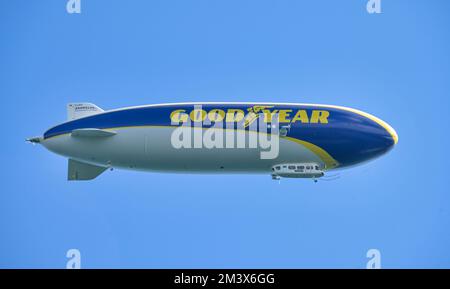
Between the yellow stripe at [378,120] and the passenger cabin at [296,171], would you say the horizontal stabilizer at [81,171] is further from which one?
the yellow stripe at [378,120]

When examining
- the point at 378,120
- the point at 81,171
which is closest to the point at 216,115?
the point at 81,171

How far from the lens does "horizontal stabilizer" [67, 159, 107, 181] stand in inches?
1216

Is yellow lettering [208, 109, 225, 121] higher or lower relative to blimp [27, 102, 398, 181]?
higher

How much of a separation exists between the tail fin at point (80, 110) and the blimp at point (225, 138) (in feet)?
1.82

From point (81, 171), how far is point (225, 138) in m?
6.11

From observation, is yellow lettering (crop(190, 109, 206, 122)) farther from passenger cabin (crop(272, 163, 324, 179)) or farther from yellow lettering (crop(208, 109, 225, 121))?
passenger cabin (crop(272, 163, 324, 179))

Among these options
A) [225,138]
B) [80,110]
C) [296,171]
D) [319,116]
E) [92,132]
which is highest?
[80,110]

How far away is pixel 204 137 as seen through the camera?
2905cm

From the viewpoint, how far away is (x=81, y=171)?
102 feet

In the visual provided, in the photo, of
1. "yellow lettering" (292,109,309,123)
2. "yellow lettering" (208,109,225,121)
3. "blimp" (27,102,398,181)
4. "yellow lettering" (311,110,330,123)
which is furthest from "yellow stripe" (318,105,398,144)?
"yellow lettering" (208,109,225,121)

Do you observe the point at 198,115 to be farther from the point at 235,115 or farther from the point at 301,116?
the point at 301,116

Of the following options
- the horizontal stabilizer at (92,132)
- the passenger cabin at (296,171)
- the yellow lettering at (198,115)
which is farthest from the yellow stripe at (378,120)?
the horizontal stabilizer at (92,132)

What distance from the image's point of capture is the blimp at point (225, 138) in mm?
29031

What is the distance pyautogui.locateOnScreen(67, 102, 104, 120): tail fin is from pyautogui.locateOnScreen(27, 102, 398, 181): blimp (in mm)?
555
